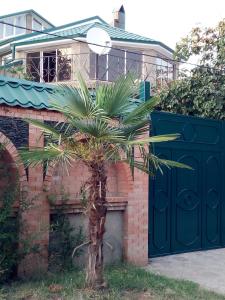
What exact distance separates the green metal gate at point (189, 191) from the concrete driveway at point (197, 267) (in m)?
0.27

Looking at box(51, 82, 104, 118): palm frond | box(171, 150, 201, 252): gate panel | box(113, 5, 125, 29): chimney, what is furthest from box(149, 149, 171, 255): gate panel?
box(113, 5, 125, 29): chimney

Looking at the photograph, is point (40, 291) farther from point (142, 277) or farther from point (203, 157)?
point (203, 157)

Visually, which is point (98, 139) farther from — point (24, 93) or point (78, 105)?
point (24, 93)

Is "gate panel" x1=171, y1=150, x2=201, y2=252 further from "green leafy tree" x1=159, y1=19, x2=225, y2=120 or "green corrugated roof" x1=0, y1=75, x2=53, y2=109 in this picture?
"green corrugated roof" x1=0, y1=75, x2=53, y2=109

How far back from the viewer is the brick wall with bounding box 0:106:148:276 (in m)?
6.69

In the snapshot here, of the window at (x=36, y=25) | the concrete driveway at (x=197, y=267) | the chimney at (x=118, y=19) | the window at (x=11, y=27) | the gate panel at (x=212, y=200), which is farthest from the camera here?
the window at (x=36, y=25)

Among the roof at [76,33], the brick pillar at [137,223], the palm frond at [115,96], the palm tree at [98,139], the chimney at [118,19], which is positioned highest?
the chimney at [118,19]

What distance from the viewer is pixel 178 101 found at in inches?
462

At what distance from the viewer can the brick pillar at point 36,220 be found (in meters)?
6.62

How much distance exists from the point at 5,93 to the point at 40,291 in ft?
8.79

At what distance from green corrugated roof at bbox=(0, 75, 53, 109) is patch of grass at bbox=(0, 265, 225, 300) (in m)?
2.44

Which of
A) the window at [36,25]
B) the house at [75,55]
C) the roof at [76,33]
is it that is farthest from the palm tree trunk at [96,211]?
the window at [36,25]

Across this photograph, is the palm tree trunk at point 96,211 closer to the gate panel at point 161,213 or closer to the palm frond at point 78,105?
the palm frond at point 78,105

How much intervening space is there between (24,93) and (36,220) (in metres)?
1.83
